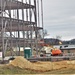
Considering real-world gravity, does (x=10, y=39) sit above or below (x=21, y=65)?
above

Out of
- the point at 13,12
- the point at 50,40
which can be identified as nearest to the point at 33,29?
the point at 13,12

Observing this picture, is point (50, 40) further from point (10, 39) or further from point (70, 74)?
point (70, 74)

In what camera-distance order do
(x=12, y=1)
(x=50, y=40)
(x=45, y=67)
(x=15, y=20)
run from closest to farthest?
(x=45, y=67) < (x=12, y=1) < (x=15, y=20) < (x=50, y=40)

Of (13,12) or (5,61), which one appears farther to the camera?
(13,12)

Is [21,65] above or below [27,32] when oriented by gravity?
below

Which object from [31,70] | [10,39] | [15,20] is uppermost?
[15,20]

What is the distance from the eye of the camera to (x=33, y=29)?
123 feet

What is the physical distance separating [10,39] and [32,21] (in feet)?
22.0

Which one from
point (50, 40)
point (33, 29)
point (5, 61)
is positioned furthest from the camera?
point (50, 40)

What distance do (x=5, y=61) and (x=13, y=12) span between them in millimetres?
12008

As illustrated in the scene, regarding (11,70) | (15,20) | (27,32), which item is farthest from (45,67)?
(27,32)

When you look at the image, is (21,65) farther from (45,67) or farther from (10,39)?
(10,39)

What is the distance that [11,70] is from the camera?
21.7m

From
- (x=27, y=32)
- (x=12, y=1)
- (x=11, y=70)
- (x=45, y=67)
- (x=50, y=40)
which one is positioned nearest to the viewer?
(x=11, y=70)
